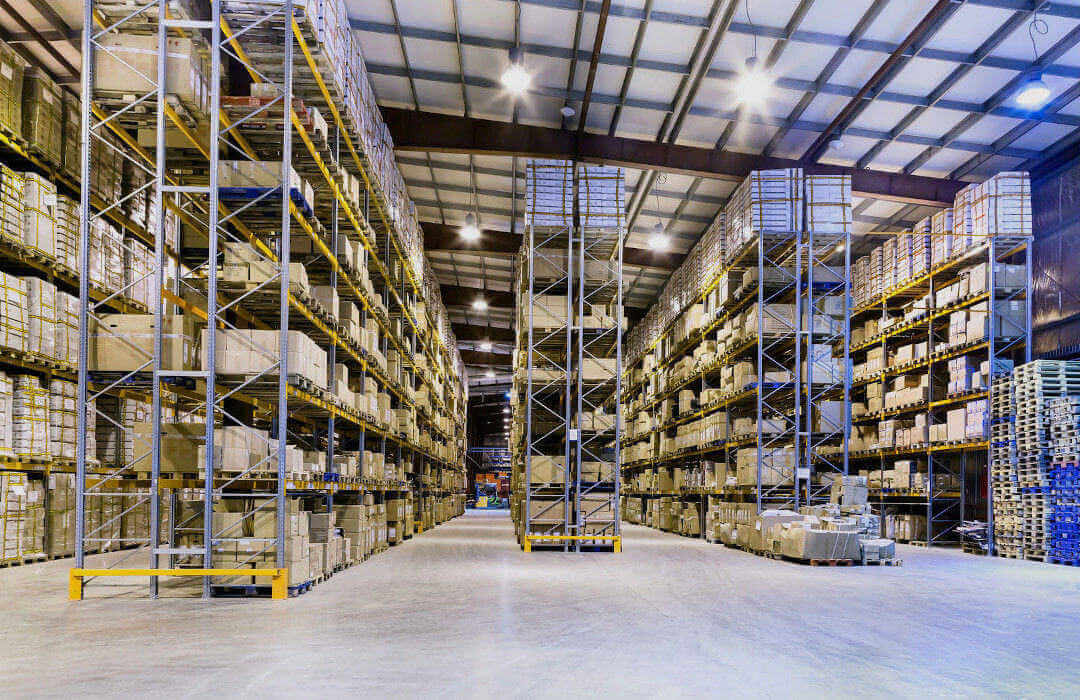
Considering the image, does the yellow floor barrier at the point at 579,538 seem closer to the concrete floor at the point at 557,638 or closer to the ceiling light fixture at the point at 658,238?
the concrete floor at the point at 557,638

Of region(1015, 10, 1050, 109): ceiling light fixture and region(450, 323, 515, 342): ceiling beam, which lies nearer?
region(1015, 10, 1050, 109): ceiling light fixture

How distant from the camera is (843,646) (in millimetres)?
6289

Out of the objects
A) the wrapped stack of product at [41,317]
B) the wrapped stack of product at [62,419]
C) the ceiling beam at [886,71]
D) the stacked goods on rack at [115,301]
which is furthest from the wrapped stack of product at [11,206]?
the ceiling beam at [886,71]

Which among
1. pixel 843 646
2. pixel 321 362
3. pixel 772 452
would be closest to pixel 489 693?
pixel 843 646

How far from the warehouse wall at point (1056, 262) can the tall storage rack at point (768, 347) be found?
3.47m

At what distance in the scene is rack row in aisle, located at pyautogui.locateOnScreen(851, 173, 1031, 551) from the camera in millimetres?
16172

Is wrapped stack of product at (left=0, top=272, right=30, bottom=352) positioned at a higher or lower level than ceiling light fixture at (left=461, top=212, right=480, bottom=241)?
lower

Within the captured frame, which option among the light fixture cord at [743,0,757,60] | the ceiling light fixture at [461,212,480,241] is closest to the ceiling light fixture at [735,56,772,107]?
the light fixture cord at [743,0,757,60]

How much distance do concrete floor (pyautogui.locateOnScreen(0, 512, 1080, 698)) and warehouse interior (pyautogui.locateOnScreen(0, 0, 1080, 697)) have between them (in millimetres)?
56

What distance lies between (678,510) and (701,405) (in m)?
3.36

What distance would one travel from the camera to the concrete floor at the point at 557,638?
5012 millimetres

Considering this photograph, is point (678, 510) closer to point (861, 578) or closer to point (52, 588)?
point (861, 578)

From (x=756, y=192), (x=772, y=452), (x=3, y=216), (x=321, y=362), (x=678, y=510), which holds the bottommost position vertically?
(x=678, y=510)

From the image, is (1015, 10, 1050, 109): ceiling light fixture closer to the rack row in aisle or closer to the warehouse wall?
the rack row in aisle
